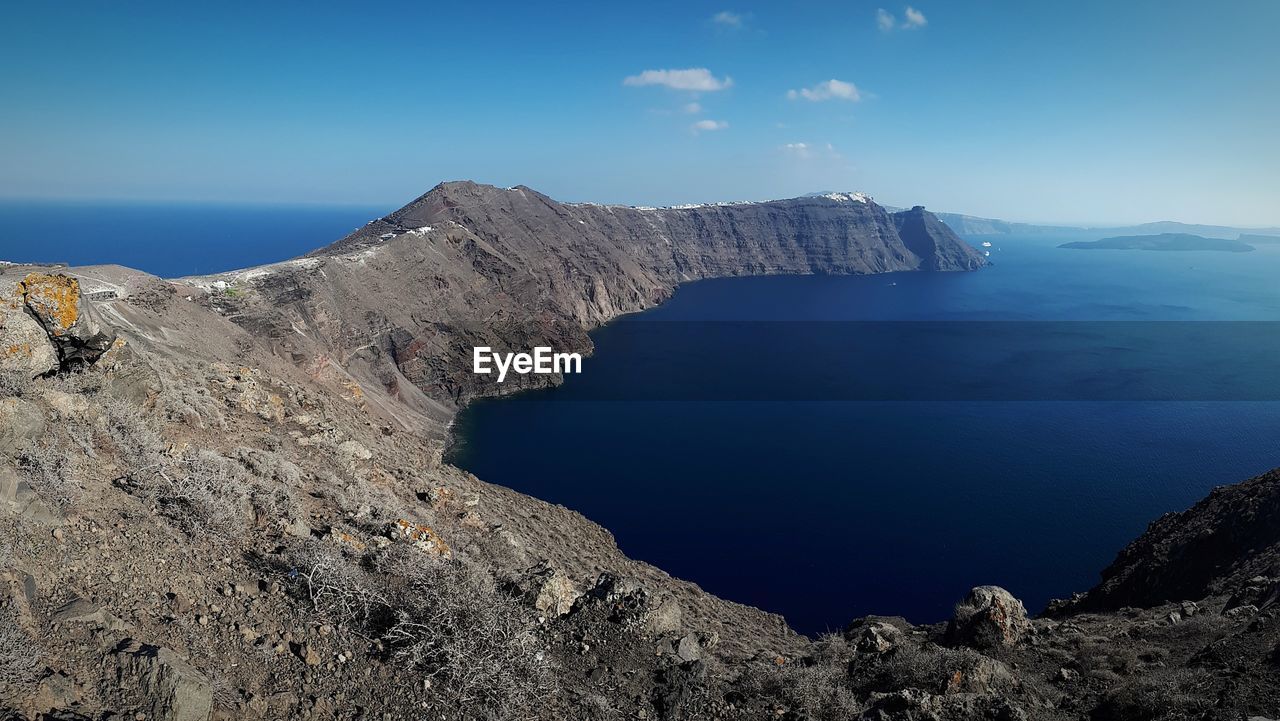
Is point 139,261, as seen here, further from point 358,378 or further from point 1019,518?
A: point 1019,518

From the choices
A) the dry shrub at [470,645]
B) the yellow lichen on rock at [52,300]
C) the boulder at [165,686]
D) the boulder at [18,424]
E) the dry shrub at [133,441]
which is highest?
the yellow lichen on rock at [52,300]

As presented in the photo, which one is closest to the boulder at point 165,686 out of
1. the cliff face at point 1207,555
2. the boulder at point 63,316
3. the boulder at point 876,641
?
the boulder at point 63,316

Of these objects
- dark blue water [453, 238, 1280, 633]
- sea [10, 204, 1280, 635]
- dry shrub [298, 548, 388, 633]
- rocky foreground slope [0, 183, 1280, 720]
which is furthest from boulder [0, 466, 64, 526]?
dark blue water [453, 238, 1280, 633]

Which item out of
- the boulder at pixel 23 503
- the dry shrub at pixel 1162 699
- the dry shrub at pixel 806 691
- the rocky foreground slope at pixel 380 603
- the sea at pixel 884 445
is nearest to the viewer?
the rocky foreground slope at pixel 380 603

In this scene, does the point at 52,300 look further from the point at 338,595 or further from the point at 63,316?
the point at 338,595

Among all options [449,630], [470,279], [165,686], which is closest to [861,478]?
[449,630]

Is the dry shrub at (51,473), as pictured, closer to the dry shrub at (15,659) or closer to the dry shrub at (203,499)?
the dry shrub at (203,499)

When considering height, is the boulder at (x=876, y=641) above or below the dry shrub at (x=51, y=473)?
below
